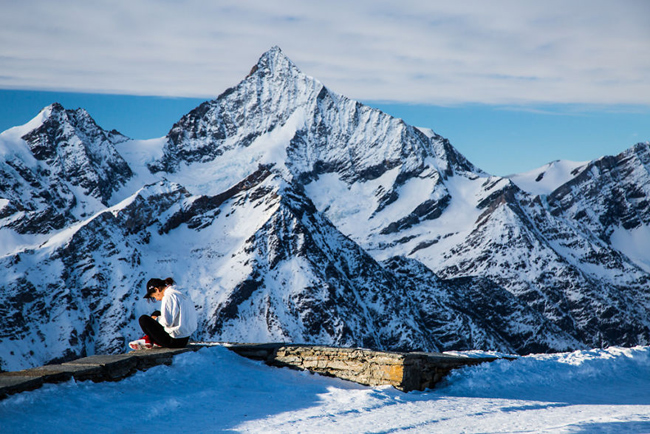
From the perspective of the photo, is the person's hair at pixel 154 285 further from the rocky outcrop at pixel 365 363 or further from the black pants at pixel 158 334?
the rocky outcrop at pixel 365 363

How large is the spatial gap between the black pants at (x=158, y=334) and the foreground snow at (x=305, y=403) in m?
0.67

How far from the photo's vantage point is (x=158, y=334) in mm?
18688

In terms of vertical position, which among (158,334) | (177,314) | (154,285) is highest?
(154,285)

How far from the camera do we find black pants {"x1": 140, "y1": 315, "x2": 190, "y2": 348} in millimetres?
18391

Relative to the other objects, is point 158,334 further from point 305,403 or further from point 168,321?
point 305,403

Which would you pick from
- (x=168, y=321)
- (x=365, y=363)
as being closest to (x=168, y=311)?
(x=168, y=321)

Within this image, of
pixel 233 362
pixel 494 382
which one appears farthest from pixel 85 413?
pixel 494 382

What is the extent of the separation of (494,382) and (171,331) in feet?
29.6

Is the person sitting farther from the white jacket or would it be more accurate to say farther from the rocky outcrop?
the rocky outcrop

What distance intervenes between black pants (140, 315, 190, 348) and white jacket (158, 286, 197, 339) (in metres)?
0.14

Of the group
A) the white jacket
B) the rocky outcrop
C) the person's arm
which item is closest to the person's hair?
the white jacket

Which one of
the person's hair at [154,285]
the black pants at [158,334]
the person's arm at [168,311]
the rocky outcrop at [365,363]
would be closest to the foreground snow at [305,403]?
the rocky outcrop at [365,363]

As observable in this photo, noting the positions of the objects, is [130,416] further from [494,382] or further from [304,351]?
[494,382]

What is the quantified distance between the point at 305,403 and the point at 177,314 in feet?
14.1
